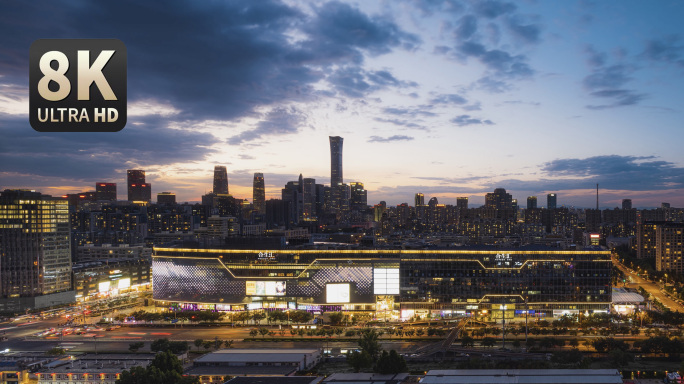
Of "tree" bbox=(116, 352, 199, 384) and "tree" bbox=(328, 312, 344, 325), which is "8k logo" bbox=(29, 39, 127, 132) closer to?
"tree" bbox=(116, 352, 199, 384)

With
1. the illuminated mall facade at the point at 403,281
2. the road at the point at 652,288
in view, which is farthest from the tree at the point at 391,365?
the road at the point at 652,288

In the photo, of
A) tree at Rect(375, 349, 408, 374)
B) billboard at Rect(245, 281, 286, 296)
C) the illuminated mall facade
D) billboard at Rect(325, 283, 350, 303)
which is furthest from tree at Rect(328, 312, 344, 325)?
tree at Rect(375, 349, 408, 374)

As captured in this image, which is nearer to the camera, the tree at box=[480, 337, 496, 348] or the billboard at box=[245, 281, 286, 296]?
the tree at box=[480, 337, 496, 348]

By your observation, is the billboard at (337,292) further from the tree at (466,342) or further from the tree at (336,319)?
the tree at (466,342)

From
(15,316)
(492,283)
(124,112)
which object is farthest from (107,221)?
(124,112)

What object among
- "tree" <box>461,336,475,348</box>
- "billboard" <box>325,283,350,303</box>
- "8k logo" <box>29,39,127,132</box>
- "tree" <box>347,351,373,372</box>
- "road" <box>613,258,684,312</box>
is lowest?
"road" <box>613,258,684,312</box>

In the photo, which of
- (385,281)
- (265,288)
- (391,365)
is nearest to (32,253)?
(265,288)

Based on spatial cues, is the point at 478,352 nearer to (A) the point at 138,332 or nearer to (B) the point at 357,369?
(B) the point at 357,369

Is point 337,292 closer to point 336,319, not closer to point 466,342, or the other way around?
point 336,319
